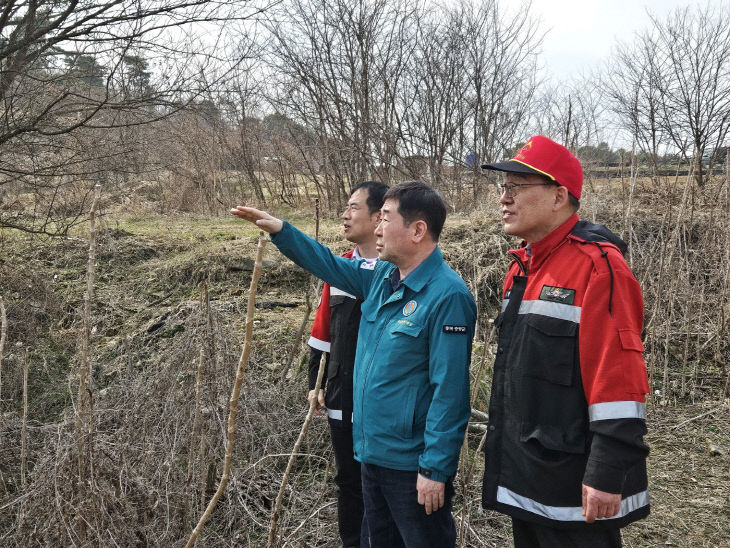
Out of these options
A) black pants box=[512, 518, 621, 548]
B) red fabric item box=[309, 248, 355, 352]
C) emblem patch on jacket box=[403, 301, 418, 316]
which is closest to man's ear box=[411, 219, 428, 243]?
emblem patch on jacket box=[403, 301, 418, 316]

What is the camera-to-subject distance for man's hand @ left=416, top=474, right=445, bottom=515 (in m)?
1.95

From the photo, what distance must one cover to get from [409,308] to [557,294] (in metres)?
0.57

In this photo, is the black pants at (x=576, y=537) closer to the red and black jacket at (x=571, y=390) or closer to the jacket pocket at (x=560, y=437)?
the red and black jacket at (x=571, y=390)

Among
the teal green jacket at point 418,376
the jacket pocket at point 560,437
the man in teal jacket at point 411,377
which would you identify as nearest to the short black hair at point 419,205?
the man in teal jacket at point 411,377

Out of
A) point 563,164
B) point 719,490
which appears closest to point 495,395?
point 563,164

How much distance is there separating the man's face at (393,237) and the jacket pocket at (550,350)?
0.59 meters

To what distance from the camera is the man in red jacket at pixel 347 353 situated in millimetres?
2674

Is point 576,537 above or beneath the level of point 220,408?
above

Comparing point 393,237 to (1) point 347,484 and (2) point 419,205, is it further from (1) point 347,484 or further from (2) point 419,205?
(1) point 347,484

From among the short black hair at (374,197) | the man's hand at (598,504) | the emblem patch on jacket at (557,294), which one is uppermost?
A: the short black hair at (374,197)

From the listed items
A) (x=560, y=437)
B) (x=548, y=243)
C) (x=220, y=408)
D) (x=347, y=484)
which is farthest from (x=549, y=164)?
(x=220, y=408)

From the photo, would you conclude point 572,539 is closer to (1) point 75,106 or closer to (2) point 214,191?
(1) point 75,106

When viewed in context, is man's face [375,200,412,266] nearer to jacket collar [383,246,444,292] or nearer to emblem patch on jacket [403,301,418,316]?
jacket collar [383,246,444,292]

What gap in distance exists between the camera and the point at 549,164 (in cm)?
186
